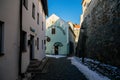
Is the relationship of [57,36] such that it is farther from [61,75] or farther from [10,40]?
[10,40]

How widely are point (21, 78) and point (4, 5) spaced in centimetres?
356

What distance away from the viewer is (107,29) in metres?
11.3

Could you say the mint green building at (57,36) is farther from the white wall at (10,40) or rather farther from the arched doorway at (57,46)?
the white wall at (10,40)

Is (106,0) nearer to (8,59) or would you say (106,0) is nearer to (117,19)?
(117,19)

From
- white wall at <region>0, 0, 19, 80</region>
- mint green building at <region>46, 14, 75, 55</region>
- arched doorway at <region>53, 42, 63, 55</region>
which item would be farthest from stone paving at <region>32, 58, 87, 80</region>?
arched doorway at <region>53, 42, 63, 55</region>

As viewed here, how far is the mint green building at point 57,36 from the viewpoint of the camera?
36266mm

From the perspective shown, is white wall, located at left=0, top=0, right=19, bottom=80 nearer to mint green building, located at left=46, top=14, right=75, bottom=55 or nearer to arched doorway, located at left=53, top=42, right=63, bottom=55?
mint green building, located at left=46, top=14, right=75, bottom=55

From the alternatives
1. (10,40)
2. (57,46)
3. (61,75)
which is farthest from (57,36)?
(10,40)

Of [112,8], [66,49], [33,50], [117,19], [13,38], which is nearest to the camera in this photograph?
[13,38]

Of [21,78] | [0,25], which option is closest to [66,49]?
[21,78]

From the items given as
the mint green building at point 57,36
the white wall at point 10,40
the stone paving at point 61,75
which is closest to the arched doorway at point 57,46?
the mint green building at point 57,36

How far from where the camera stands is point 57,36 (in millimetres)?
36625

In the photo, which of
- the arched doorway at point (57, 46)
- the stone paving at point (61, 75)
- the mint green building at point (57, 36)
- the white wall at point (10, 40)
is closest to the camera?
the white wall at point (10, 40)

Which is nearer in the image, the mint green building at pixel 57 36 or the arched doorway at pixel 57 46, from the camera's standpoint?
the mint green building at pixel 57 36
